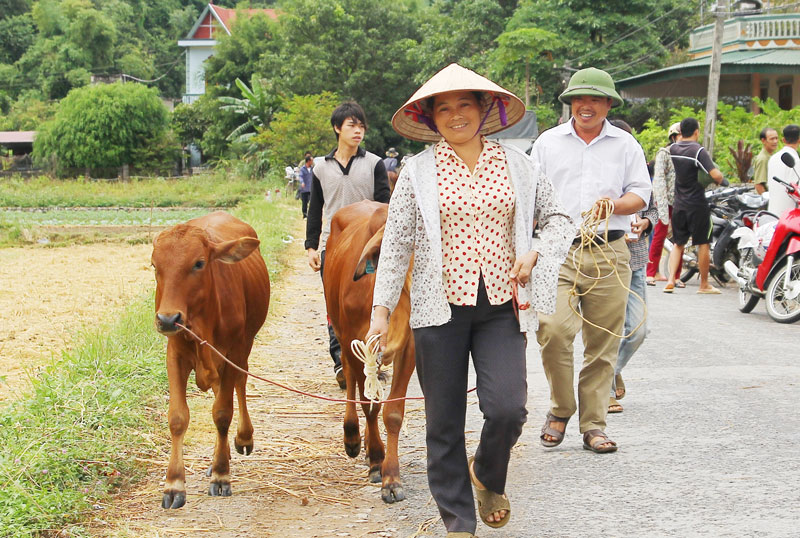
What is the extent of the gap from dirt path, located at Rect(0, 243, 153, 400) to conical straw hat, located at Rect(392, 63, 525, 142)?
377 centimetres

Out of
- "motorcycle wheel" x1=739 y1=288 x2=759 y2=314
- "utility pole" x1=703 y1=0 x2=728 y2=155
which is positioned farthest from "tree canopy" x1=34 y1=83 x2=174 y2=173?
"motorcycle wheel" x1=739 y1=288 x2=759 y2=314

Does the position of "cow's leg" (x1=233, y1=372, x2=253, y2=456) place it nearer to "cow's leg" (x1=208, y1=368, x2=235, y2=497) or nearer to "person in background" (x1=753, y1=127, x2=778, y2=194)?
"cow's leg" (x1=208, y1=368, x2=235, y2=497)

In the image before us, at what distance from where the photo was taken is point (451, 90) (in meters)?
4.12

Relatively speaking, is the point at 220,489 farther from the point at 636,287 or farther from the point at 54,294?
the point at 54,294

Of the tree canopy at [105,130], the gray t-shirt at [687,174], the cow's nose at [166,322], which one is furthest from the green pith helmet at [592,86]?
the tree canopy at [105,130]

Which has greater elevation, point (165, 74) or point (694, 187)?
point (165, 74)

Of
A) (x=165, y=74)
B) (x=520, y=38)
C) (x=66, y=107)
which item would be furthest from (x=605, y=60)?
(x=165, y=74)

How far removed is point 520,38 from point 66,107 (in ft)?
98.5

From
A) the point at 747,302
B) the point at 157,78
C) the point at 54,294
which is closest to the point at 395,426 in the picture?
the point at 747,302

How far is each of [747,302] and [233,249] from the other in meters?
7.47

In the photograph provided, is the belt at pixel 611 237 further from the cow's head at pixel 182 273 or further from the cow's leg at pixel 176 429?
the cow's leg at pixel 176 429

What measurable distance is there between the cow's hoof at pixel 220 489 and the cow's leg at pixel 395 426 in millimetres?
841

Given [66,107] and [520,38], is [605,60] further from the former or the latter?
[66,107]

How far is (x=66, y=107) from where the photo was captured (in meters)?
53.7
